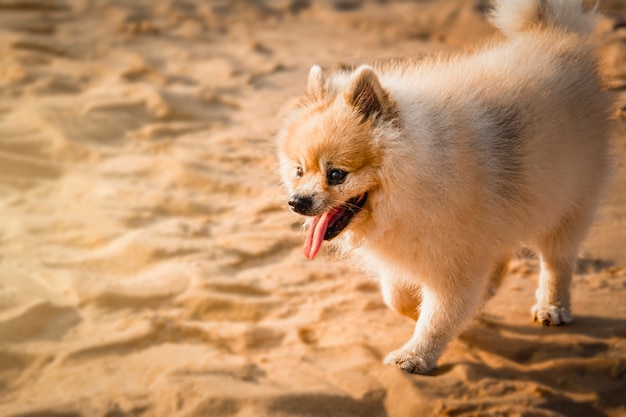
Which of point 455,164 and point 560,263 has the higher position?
point 455,164

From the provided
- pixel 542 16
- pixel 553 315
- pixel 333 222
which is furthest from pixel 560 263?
pixel 333 222

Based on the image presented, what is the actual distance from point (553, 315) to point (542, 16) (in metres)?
1.58

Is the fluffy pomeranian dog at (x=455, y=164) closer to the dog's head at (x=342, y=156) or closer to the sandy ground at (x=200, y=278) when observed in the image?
the dog's head at (x=342, y=156)

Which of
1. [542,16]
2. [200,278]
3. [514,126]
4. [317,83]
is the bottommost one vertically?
[200,278]

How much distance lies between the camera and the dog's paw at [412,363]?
312 centimetres

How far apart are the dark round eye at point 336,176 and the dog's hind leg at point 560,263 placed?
4.57 feet

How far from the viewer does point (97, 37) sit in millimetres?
7227

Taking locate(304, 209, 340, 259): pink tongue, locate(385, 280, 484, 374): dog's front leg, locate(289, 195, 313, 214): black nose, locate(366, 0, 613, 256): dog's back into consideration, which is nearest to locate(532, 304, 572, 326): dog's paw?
locate(366, 0, 613, 256): dog's back

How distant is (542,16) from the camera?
360 centimetres

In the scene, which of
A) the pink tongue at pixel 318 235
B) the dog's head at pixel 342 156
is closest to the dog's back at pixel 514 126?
the dog's head at pixel 342 156

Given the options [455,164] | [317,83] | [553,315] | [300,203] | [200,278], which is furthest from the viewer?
[200,278]

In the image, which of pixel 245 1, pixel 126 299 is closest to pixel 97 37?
pixel 245 1

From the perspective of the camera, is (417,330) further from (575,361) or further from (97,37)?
(97,37)

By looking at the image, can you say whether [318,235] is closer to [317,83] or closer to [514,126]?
[317,83]
